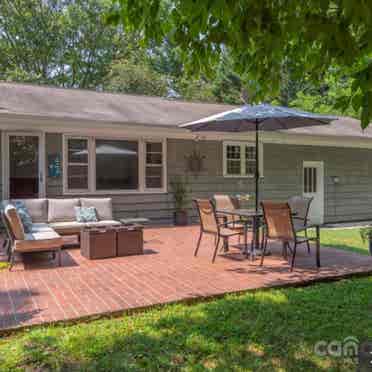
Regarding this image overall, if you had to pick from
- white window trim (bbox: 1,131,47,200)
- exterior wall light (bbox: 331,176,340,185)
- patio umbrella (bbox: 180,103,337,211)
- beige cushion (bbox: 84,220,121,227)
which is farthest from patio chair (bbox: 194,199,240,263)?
exterior wall light (bbox: 331,176,340,185)

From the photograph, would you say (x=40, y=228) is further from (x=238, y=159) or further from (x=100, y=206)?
(x=238, y=159)

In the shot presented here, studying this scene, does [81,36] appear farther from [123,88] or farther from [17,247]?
[17,247]

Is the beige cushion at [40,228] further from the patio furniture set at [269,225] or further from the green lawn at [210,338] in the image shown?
the green lawn at [210,338]

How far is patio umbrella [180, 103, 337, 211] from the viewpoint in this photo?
5.67 m

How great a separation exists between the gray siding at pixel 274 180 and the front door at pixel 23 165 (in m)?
0.29

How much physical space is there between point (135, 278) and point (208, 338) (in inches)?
75.7

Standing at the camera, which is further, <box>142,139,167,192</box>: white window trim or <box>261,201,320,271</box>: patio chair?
<box>142,139,167,192</box>: white window trim

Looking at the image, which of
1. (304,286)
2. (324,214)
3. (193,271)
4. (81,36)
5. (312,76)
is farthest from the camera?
(81,36)

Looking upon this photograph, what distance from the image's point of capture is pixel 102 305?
3762 mm

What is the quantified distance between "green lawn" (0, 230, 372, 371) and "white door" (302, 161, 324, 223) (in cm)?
861

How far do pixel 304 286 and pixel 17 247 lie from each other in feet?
13.2

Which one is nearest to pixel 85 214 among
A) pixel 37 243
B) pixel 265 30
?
pixel 37 243

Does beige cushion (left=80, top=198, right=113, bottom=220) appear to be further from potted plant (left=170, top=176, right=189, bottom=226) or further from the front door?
potted plant (left=170, top=176, right=189, bottom=226)

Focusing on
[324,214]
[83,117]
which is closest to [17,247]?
[83,117]
